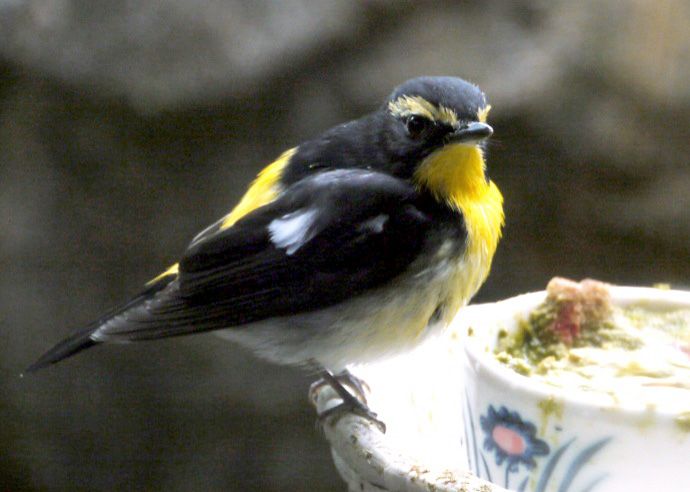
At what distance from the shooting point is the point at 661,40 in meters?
2.78

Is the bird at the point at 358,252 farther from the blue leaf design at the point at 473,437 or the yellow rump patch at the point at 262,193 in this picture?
the blue leaf design at the point at 473,437

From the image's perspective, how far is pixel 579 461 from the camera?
107 centimetres

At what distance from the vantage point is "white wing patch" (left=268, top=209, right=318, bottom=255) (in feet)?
4.41

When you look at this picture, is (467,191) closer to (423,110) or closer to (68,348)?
(423,110)

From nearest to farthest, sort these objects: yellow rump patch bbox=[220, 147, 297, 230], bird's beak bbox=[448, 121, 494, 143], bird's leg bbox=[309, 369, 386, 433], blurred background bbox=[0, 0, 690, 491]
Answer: bird's leg bbox=[309, 369, 386, 433] → bird's beak bbox=[448, 121, 494, 143] → yellow rump patch bbox=[220, 147, 297, 230] → blurred background bbox=[0, 0, 690, 491]

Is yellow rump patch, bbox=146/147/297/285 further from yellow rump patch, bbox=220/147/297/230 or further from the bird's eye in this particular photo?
the bird's eye

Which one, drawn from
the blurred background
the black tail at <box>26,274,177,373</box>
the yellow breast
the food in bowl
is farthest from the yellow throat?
the blurred background

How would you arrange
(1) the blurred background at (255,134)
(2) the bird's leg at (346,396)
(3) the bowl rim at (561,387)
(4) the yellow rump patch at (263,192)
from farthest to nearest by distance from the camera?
(1) the blurred background at (255,134) → (4) the yellow rump patch at (263,192) → (2) the bird's leg at (346,396) → (3) the bowl rim at (561,387)

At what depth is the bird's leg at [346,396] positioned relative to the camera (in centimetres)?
117

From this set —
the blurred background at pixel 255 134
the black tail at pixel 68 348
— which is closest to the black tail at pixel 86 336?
the black tail at pixel 68 348

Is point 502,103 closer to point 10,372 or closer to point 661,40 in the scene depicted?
point 661,40

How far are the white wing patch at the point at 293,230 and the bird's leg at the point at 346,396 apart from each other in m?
0.21

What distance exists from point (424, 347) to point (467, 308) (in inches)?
4.7

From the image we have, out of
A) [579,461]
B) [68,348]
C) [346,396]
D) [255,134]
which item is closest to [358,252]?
[346,396]
